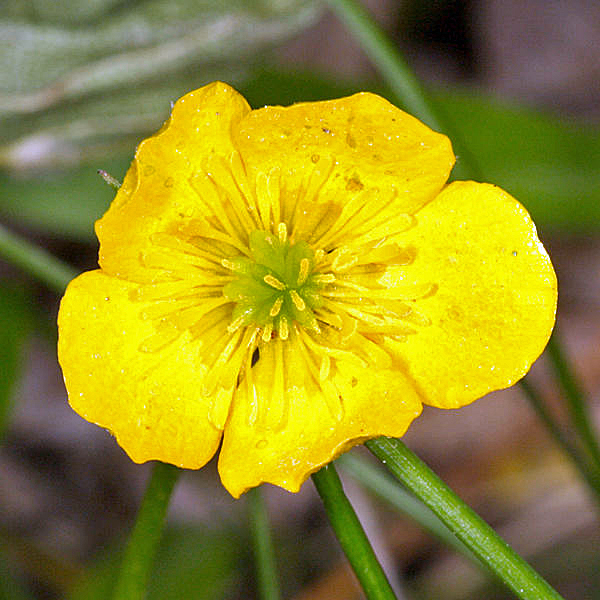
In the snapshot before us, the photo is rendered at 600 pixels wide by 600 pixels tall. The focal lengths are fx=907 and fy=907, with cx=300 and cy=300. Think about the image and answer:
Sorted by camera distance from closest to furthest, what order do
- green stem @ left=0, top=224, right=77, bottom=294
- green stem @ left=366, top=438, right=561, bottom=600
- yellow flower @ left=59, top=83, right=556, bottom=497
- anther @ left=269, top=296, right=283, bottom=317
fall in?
green stem @ left=366, top=438, right=561, bottom=600, yellow flower @ left=59, top=83, right=556, bottom=497, anther @ left=269, top=296, right=283, bottom=317, green stem @ left=0, top=224, right=77, bottom=294

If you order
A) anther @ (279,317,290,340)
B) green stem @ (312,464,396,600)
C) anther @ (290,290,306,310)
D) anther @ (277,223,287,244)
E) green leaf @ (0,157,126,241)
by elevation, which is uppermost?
anther @ (277,223,287,244)

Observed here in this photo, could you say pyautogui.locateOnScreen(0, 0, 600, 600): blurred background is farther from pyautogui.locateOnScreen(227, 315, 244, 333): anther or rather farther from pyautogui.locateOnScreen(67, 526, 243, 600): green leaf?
pyautogui.locateOnScreen(227, 315, 244, 333): anther

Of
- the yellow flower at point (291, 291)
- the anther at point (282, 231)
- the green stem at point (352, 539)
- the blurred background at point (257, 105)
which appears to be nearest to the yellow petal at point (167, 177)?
the yellow flower at point (291, 291)

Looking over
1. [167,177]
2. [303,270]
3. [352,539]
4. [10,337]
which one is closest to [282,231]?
[303,270]

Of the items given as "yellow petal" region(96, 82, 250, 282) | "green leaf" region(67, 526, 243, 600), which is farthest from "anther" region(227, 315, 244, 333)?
"green leaf" region(67, 526, 243, 600)

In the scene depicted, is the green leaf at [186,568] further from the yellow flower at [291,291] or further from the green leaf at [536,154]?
the green leaf at [536,154]

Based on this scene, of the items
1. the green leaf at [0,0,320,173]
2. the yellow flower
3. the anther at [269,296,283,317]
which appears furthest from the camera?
the green leaf at [0,0,320,173]
